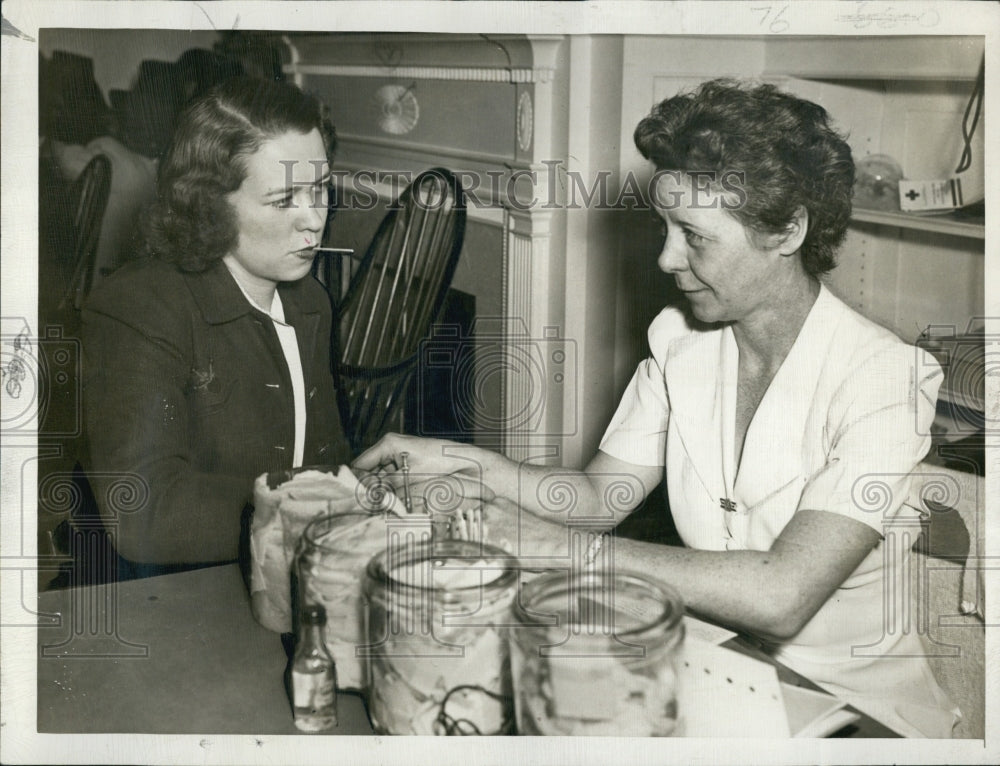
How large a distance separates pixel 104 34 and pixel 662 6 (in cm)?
65

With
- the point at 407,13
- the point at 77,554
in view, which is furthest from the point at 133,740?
the point at 407,13

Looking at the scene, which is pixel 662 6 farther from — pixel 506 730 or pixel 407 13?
pixel 506 730

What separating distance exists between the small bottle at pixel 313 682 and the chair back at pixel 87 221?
0.55 meters

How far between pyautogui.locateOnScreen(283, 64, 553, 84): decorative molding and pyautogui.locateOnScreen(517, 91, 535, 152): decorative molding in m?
0.03

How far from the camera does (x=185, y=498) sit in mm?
993

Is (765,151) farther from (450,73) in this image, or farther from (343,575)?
(343,575)

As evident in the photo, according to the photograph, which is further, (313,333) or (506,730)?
(313,333)

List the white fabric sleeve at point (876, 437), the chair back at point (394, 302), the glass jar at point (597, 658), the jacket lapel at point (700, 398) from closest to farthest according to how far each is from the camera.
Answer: the glass jar at point (597, 658) < the white fabric sleeve at point (876, 437) < the jacket lapel at point (700, 398) < the chair back at point (394, 302)

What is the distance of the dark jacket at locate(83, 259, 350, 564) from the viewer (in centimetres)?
99

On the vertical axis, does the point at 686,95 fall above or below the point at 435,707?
above

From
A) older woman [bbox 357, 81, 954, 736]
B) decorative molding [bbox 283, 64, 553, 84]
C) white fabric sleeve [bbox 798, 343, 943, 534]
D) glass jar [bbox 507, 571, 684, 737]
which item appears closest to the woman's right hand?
older woman [bbox 357, 81, 954, 736]

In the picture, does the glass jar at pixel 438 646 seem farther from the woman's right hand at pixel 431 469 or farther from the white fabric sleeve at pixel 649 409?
the white fabric sleeve at pixel 649 409

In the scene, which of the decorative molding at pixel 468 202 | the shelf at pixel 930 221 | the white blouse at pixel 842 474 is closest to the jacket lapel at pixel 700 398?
the white blouse at pixel 842 474

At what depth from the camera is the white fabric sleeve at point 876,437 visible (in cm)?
90
